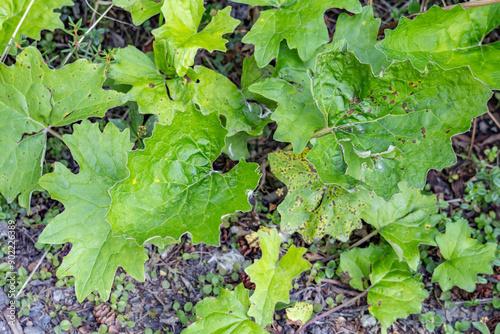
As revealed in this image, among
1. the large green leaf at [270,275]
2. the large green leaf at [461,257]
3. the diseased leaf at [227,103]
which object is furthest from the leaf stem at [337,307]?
the diseased leaf at [227,103]

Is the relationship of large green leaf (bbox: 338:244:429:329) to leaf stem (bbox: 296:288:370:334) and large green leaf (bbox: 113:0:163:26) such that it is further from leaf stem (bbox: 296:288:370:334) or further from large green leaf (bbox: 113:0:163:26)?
large green leaf (bbox: 113:0:163:26)

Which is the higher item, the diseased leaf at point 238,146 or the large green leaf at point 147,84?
the large green leaf at point 147,84

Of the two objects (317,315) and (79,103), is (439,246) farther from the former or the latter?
(79,103)

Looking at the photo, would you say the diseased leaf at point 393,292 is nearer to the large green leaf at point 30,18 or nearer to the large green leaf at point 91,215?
the large green leaf at point 91,215

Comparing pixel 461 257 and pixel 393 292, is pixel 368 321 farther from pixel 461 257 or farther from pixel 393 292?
pixel 461 257

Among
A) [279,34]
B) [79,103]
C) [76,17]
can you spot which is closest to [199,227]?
[79,103]

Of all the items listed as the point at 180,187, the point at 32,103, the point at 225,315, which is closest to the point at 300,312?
the point at 225,315
